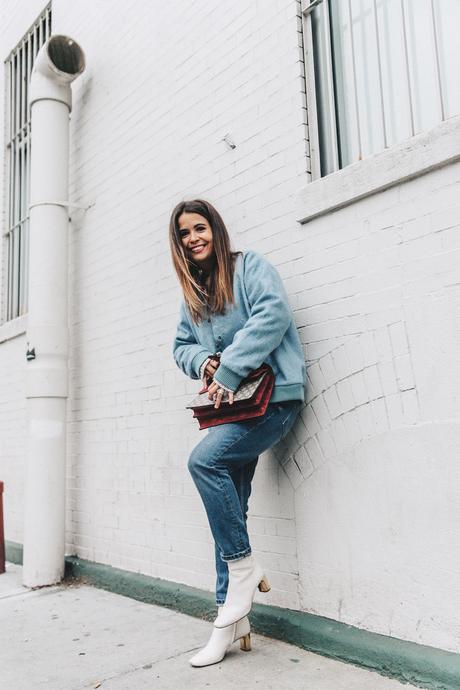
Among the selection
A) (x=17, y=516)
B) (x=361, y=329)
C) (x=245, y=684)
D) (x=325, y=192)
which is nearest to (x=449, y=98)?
(x=325, y=192)

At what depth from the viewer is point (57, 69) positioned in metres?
5.28

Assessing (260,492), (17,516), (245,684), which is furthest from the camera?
(17,516)

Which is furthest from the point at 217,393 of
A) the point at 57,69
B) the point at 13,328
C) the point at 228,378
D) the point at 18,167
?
the point at 18,167

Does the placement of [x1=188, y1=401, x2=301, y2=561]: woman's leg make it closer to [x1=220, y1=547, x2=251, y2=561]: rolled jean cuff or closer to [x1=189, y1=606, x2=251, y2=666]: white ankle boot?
[x1=220, y1=547, x2=251, y2=561]: rolled jean cuff

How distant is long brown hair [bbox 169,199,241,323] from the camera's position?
3115 mm

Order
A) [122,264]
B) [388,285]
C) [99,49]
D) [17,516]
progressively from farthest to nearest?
[17,516]
[99,49]
[122,264]
[388,285]

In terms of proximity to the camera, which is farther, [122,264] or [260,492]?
[122,264]

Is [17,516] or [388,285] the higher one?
[388,285]

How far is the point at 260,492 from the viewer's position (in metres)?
3.41

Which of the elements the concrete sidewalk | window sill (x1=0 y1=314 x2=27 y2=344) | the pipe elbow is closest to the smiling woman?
the concrete sidewalk

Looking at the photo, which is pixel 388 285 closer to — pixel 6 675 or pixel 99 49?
pixel 6 675

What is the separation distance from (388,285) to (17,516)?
4416mm

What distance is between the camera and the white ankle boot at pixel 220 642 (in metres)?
2.83

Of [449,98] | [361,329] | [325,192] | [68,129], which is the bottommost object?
[361,329]
